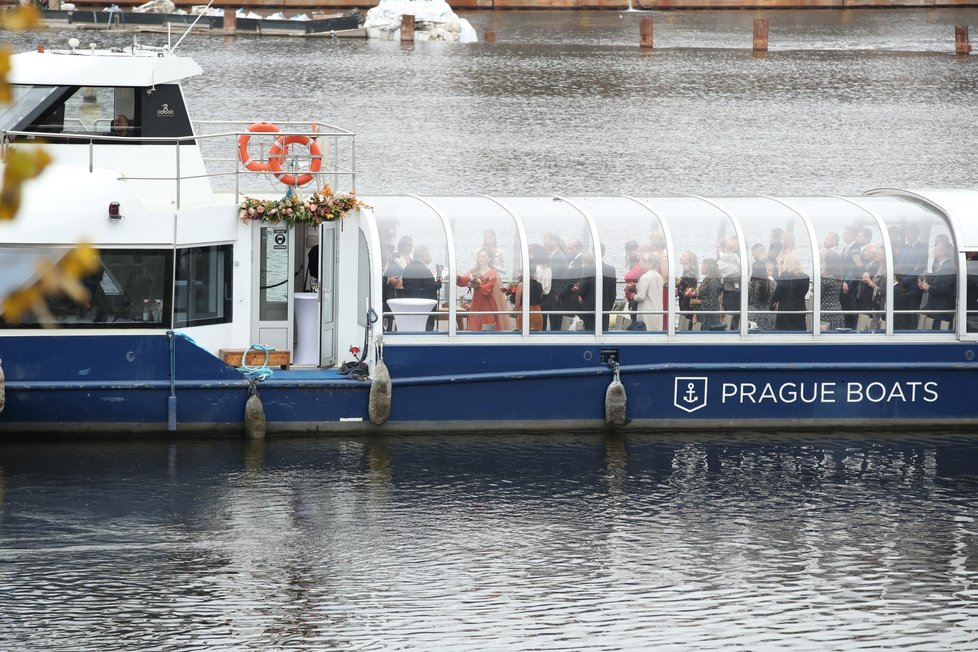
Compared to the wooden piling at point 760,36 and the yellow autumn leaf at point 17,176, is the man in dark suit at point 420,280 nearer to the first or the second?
the yellow autumn leaf at point 17,176

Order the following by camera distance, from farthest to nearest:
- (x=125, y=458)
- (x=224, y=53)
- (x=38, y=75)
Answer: (x=224, y=53) → (x=38, y=75) → (x=125, y=458)

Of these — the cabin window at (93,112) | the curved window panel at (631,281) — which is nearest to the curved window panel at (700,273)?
the curved window panel at (631,281)

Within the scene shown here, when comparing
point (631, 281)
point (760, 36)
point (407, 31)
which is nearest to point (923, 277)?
point (631, 281)

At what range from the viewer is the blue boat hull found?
56.3ft

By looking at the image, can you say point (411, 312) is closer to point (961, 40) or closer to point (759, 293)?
point (759, 293)

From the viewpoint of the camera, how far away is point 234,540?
14.5 metres

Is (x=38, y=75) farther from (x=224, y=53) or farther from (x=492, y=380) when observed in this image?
(x=224, y=53)

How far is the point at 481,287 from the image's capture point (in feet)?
58.8

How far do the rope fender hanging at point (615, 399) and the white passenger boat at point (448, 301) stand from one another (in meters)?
0.03

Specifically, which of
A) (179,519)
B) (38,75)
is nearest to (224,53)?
(38,75)

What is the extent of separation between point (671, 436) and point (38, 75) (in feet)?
30.4

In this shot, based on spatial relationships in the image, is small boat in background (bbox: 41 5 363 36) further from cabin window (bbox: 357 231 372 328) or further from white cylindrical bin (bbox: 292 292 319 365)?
cabin window (bbox: 357 231 372 328)

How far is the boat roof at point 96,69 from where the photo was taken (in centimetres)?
1797

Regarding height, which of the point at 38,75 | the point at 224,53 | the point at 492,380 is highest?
the point at 224,53
